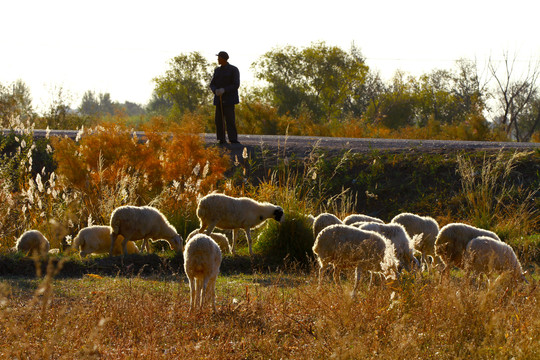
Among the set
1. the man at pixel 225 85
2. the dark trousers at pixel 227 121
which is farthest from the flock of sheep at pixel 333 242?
the dark trousers at pixel 227 121

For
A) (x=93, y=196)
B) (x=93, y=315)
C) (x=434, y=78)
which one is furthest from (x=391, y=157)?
(x=434, y=78)

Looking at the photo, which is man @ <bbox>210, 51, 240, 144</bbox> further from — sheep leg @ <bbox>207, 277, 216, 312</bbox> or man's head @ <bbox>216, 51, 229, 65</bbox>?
sheep leg @ <bbox>207, 277, 216, 312</bbox>

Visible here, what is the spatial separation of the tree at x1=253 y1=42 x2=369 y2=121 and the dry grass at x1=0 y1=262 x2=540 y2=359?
41.8m

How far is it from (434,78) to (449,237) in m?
49.3

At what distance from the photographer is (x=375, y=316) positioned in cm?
648

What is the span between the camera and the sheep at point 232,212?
11.0 m

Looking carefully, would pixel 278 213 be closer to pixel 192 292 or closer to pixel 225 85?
pixel 192 292

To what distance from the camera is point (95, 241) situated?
1113 cm

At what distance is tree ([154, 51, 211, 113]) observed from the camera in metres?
50.5

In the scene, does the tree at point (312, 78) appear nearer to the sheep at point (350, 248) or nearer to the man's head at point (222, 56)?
the man's head at point (222, 56)

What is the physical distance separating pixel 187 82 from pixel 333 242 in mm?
43965

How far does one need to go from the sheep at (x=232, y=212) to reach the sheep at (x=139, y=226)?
0.51 metres

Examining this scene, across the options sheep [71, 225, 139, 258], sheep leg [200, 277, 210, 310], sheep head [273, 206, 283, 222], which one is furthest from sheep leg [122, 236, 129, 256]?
sheep leg [200, 277, 210, 310]

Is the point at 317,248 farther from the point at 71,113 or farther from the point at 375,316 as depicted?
the point at 71,113
